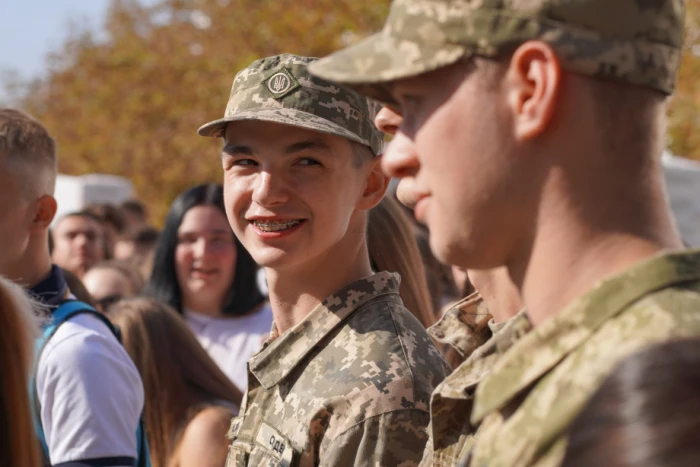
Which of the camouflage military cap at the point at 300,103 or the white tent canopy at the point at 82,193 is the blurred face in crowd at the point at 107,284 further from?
the white tent canopy at the point at 82,193

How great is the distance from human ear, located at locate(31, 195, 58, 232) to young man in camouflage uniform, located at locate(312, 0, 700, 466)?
2.60 meters

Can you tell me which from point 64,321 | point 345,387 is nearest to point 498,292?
point 345,387

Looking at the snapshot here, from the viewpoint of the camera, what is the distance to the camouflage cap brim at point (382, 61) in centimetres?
171

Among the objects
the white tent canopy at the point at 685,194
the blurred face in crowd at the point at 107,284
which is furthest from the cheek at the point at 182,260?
the white tent canopy at the point at 685,194

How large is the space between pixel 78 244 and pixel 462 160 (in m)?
7.57

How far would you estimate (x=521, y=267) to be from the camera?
175cm

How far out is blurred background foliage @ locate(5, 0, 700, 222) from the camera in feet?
59.7

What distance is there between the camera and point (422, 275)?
411 centimetres

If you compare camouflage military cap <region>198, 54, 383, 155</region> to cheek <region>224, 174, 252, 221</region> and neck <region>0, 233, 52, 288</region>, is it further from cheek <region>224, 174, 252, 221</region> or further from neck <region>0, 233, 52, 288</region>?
neck <region>0, 233, 52, 288</region>

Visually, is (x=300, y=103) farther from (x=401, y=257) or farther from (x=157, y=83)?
(x=157, y=83)

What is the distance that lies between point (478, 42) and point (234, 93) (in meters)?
1.70

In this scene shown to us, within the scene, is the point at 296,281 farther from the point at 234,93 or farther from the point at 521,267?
the point at 521,267

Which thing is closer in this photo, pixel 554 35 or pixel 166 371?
pixel 554 35

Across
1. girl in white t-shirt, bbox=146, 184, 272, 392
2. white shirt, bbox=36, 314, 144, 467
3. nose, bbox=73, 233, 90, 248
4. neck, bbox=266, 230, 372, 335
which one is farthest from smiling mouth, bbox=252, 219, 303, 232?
nose, bbox=73, 233, 90, 248
